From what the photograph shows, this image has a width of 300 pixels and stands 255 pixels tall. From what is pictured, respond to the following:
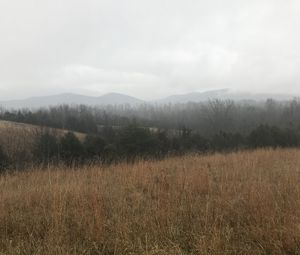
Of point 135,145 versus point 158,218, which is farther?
point 135,145

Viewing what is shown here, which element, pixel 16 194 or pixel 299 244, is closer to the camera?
pixel 299 244

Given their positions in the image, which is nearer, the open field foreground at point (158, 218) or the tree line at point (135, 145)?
the open field foreground at point (158, 218)

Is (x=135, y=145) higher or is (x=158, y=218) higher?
(x=158, y=218)

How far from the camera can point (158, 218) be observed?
13.3 feet

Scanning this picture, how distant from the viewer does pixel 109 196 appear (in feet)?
17.5

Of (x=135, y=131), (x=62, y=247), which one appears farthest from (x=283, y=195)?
(x=135, y=131)

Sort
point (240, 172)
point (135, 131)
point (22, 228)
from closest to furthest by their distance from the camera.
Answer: point (22, 228) → point (240, 172) → point (135, 131)

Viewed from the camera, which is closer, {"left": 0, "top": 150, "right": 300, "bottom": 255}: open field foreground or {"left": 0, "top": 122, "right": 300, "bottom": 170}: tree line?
{"left": 0, "top": 150, "right": 300, "bottom": 255}: open field foreground

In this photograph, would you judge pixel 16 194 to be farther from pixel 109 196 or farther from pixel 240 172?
pixel 240 172

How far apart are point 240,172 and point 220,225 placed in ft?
12.0

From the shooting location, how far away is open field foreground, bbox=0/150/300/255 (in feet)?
11.2

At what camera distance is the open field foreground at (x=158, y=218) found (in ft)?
11.2

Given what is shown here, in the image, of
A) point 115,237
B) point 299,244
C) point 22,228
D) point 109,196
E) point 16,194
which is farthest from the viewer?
point 16,194

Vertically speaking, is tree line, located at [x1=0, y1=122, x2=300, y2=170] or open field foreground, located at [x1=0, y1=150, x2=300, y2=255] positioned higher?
open field foreground, located at [x1=0, y1=150, x2=300, y2=255]
